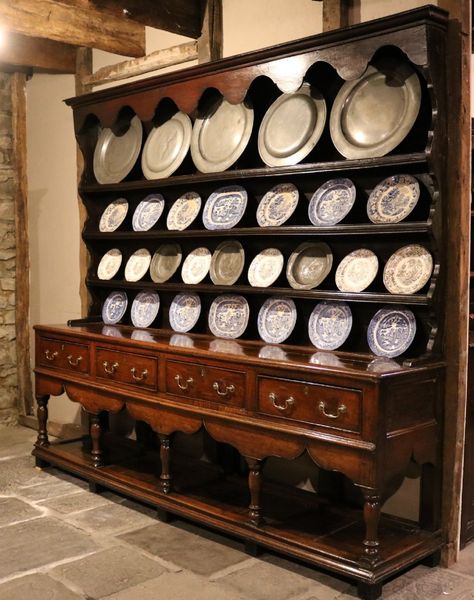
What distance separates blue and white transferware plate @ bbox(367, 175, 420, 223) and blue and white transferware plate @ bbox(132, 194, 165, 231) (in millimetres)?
1345

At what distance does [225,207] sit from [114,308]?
3.38 ft

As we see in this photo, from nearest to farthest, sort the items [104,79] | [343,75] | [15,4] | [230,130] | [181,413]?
[343,75]
[181,413]
[230,130]
[15,4]
[104,79]

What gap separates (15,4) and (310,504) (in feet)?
9.92

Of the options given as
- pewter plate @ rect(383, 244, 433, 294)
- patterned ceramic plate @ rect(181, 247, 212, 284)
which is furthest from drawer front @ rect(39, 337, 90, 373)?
pewter plate @ rect(383, 244, 433, 294)

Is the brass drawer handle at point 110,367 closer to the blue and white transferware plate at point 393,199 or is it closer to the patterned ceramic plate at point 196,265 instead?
the patterned ceramic plate at point 196,265

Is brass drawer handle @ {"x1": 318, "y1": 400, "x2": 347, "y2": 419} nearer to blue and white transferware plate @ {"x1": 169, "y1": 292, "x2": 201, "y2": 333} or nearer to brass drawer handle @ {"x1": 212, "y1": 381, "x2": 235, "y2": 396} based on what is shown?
brass drawer handle @ {"x1": 212, "y1": 381, "x2": 235, "y2": 396}

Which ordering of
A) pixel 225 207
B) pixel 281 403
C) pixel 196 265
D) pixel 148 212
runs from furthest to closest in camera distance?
1. pixel 148 212
2. pixel 196 265
3. pixel 225 207
4. pixel 281 403

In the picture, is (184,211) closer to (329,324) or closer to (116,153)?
(116,153)

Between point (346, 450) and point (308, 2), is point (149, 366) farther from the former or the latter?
point (308, 2)

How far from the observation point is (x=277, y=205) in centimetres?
341

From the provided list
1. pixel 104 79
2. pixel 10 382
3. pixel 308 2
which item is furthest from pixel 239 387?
pixel 10 382

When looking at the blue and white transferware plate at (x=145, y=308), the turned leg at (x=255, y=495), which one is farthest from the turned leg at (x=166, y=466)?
the blue and white transferware plate at (x=145, y=308)

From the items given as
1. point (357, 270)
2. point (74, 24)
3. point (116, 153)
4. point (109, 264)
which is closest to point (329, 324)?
point (357, 270)

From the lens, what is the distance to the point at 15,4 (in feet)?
13.3
